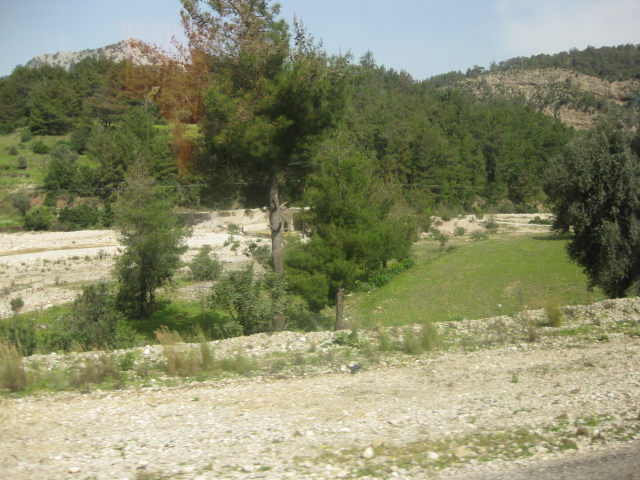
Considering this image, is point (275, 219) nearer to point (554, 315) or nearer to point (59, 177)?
point (554, 315)

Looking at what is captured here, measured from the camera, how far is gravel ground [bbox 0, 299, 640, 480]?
16.5 feet

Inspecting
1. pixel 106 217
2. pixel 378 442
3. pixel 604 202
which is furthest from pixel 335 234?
pixel 106 217

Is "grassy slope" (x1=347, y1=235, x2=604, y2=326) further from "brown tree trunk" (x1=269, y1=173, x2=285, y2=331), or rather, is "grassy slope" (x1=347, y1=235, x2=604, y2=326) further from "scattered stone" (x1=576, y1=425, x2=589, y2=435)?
"scattered stone" (x1=576, y1=425, x2=589, y2=435)

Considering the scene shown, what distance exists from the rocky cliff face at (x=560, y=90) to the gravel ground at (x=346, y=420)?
116899 millimetres

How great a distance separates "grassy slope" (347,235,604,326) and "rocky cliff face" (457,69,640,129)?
284 feet

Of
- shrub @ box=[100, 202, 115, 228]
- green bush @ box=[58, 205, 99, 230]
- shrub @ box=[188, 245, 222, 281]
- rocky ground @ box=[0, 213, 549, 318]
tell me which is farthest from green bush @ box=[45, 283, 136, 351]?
green bush @ box=[58, 205, 99, 230]

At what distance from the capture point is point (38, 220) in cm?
5225

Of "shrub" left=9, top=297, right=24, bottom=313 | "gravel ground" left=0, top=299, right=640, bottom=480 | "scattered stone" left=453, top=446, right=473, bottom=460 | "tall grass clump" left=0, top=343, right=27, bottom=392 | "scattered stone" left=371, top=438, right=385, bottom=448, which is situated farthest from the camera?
"shrub" left=9, top=297, right=24, bottom=313

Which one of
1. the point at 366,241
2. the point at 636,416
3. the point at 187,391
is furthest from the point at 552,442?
the point at 366,241

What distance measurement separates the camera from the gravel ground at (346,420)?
502 cm

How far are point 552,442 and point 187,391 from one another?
4858 mm

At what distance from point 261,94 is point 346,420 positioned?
11859 mm

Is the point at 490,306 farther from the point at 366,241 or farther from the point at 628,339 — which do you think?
the point at 628,339

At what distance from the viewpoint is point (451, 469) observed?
488cm
